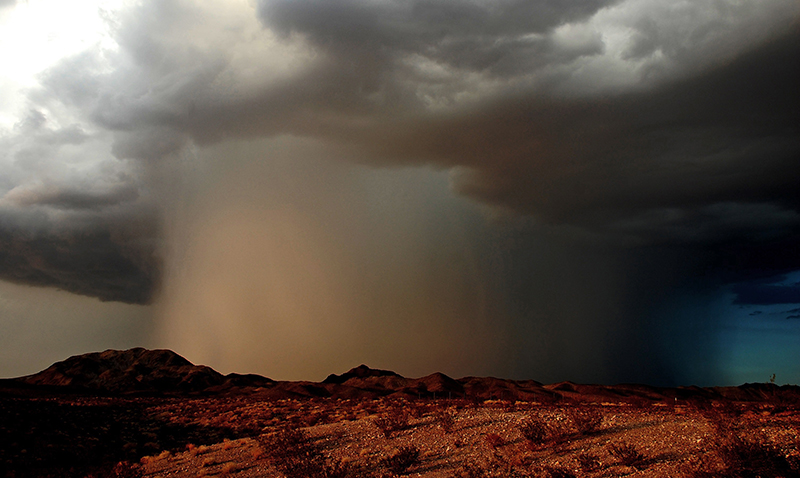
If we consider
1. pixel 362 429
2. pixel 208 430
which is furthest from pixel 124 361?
pixel 362 429

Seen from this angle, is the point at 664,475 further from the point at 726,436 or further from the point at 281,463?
the point at 281,463

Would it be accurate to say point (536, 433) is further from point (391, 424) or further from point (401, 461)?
point (391, 424)

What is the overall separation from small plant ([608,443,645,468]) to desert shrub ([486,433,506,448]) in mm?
3907

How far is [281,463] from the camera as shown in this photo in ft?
61.3

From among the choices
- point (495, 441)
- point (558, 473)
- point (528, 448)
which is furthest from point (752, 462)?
point (495, 441)

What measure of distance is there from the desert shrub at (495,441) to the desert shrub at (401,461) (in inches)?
109

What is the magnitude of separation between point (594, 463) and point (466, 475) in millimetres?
3869

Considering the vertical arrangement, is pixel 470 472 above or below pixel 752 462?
below

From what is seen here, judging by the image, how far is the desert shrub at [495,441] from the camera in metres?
17.5

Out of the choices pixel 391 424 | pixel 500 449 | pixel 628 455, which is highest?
pixel 391 424

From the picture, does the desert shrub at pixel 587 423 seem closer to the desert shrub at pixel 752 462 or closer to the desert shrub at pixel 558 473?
the desert shrub at pixel 558 473

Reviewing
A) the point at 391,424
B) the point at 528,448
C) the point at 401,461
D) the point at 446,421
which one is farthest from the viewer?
the point at 391,424

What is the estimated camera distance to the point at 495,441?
58.0 ft

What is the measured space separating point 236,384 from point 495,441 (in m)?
163
